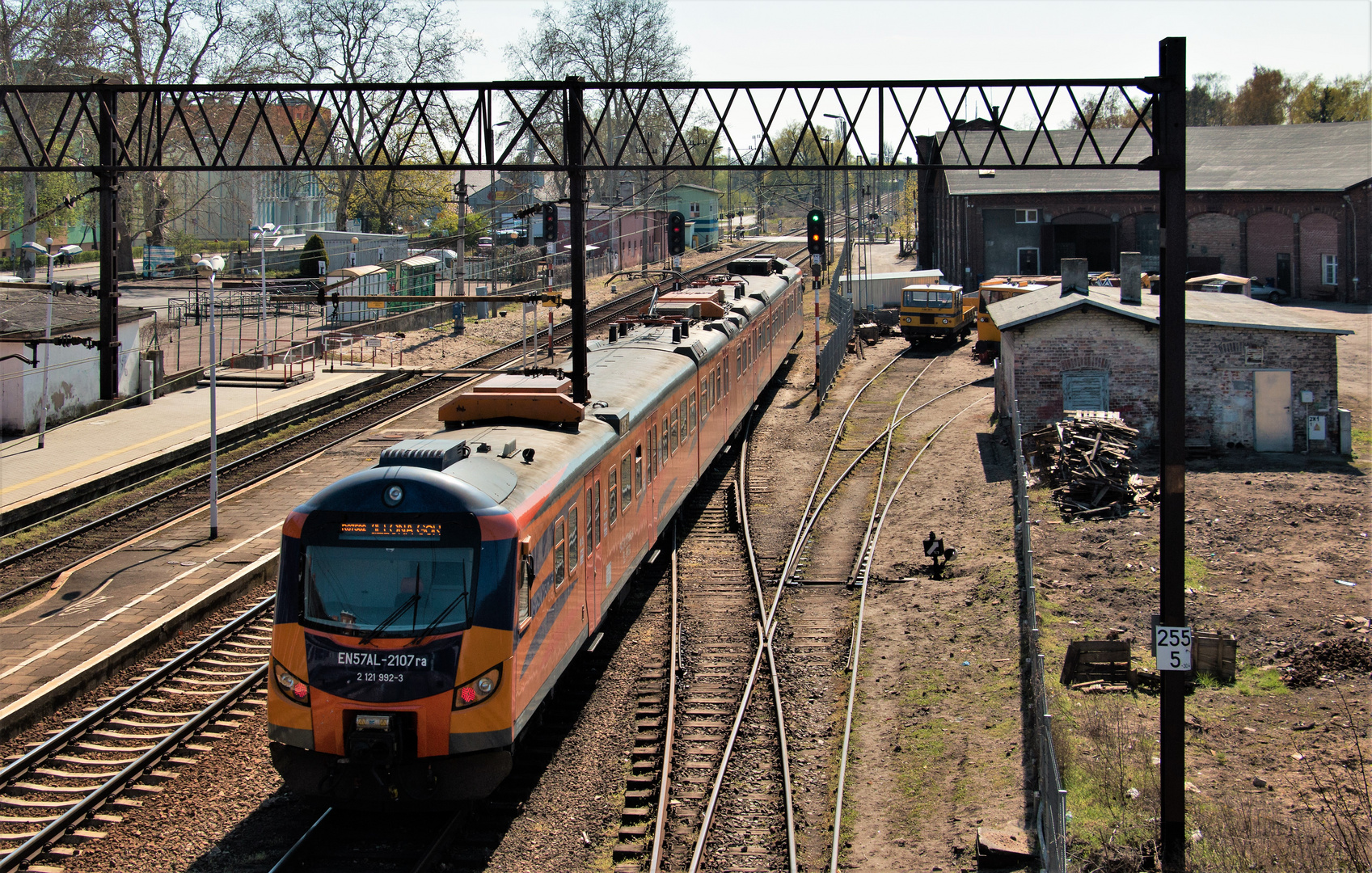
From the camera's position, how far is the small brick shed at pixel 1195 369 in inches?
982

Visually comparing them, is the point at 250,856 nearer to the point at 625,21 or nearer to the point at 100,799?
the point at 100,799

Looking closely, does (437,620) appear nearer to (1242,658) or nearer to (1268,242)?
(1242,658)

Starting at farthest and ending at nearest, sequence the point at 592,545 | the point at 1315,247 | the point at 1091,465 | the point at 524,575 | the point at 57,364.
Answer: the point at 1315,247 < the point at 57,364 < the point at 1091,465 < the point at 592,545 < the point at 524,575

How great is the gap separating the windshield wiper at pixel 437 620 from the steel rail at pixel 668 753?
2.55m

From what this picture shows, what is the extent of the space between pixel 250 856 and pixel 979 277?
47.7 meters

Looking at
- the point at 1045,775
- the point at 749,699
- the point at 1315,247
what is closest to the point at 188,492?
the point at 749,699

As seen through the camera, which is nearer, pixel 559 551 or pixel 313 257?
pixel 559 551

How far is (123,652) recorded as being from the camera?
14102mm

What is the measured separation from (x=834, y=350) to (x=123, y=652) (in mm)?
24945

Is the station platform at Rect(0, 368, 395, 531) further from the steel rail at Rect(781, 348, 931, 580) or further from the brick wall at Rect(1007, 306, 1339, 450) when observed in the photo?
the brick wall at Rect(1007, 306, 1339, 450)

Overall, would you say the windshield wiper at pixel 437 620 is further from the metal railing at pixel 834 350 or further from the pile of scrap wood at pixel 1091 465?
the metal railing at pixel 834 350

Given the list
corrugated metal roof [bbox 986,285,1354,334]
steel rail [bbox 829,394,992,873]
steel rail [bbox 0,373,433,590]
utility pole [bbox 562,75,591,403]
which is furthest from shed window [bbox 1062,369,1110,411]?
steel rail [bbox 0,373,433,590]

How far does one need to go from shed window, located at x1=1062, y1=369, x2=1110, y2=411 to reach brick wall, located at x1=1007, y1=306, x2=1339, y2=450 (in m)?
0.10

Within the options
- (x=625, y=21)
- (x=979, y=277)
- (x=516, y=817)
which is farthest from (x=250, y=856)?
(x=625, y=21)
